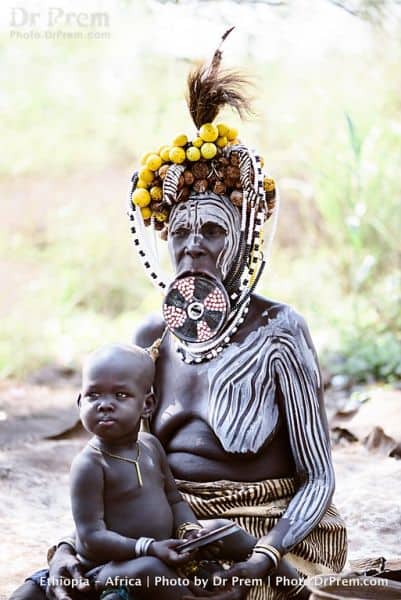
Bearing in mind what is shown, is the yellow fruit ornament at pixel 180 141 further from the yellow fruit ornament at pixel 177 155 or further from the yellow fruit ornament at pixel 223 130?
the yellow fruit ornament at pixel 223 130

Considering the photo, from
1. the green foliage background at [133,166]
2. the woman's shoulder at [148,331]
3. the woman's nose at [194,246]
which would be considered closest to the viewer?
the woman's nose at [194,246]

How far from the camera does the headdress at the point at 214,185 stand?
3510mm

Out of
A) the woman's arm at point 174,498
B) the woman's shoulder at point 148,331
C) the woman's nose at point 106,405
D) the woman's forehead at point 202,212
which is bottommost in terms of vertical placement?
the woman's arm at point 174,498

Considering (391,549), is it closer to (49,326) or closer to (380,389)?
(380,389)

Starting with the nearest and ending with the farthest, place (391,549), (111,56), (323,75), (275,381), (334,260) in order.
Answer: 1. (275,381)
2. (391,549)
3. (334,260)
4. (323,75)
5. (111,56)

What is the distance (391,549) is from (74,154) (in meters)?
11.2

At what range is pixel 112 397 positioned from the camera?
306 centimetres

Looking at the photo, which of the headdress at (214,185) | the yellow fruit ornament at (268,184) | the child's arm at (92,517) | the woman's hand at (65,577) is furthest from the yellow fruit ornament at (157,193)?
the woman's hand at (65,577)

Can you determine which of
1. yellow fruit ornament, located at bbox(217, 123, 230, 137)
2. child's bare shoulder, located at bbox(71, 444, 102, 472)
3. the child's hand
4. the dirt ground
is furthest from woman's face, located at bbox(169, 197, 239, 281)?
the dirt ground

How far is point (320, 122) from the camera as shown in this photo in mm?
11492

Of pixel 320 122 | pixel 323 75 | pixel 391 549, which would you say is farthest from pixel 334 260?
pixel 391 549

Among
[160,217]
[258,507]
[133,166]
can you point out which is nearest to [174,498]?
[258,507]

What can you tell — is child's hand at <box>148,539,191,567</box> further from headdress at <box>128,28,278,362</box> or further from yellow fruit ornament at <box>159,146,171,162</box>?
yellow fruit ornament at <box>159,146,171,162</box>

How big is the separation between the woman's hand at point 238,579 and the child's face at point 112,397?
0.50m
